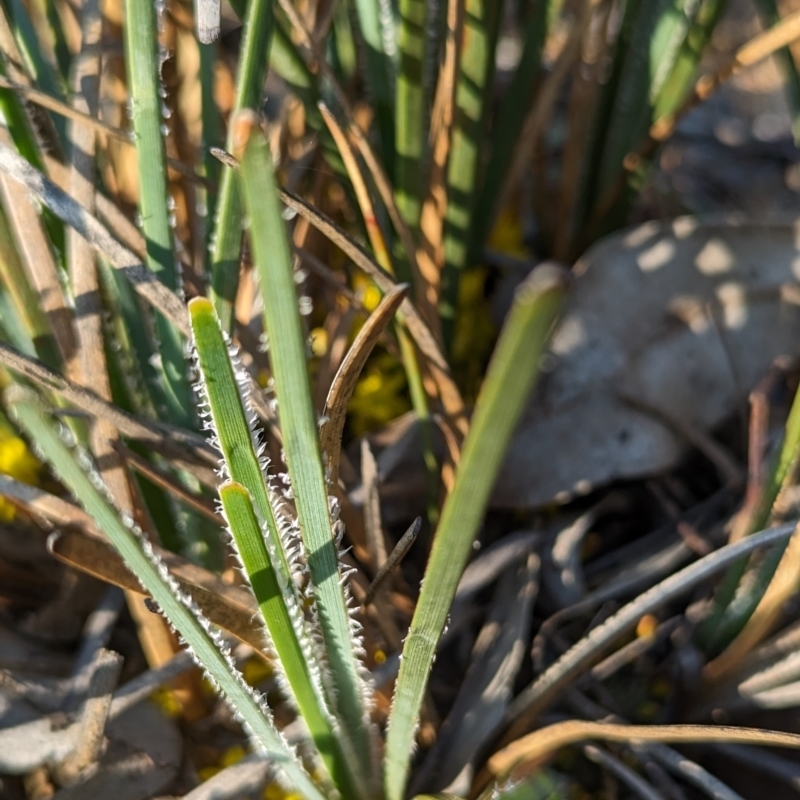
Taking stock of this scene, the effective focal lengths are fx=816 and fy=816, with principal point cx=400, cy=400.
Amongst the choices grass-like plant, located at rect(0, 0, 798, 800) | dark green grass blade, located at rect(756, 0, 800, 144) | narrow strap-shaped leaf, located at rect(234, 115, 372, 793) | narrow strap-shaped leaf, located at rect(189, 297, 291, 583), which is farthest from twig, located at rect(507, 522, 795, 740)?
dark green grass blade, located at rect(756, 0, 800, 144)

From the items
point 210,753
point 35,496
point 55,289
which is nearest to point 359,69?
point 55,289

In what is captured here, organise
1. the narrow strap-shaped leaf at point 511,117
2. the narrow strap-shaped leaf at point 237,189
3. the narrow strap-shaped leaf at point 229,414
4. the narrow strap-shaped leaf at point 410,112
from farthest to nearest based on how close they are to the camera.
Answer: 1. the narrow strap-shaped leaf at point 511,117
2. the narrow strap-shaped leaf at point 410,112
3. the narrow strap-shaped leaf at point 237,189
4. the narrow strap-shaped leaf at point 229,414

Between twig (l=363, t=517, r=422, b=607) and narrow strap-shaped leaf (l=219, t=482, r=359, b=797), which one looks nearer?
narrow strap-shaped leaf (l=219, t=482, r=359, b=797)

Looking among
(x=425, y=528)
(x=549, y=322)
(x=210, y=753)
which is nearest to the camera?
(x=549, y=322)

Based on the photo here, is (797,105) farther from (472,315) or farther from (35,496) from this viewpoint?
(35,496)

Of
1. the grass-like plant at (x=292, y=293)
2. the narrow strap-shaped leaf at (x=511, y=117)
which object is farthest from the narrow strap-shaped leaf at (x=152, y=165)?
the narrow strap-shaped leaf at (x=511, y=117)

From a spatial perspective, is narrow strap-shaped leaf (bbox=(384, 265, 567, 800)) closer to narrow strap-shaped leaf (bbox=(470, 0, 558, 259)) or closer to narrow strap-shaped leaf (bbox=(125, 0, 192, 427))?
narrow strap-shaped leaf (bbox=(125, 0, 192, 427))

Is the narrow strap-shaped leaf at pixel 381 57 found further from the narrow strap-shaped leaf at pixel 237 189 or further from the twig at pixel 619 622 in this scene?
the twig at pixel 619 622

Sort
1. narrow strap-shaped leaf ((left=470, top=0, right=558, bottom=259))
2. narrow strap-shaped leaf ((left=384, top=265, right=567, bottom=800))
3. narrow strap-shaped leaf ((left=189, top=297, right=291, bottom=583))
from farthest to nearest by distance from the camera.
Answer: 1. narrow strap-shaped leaf ((left=470, top=0, right=558, bottom=259))
2. narrow strap-shaped leaf ((left=189, top=297, right=291, bottom=583))
3. narrow strap-shaped leaf ((left=384, top=265, right=567, bottom=800))
